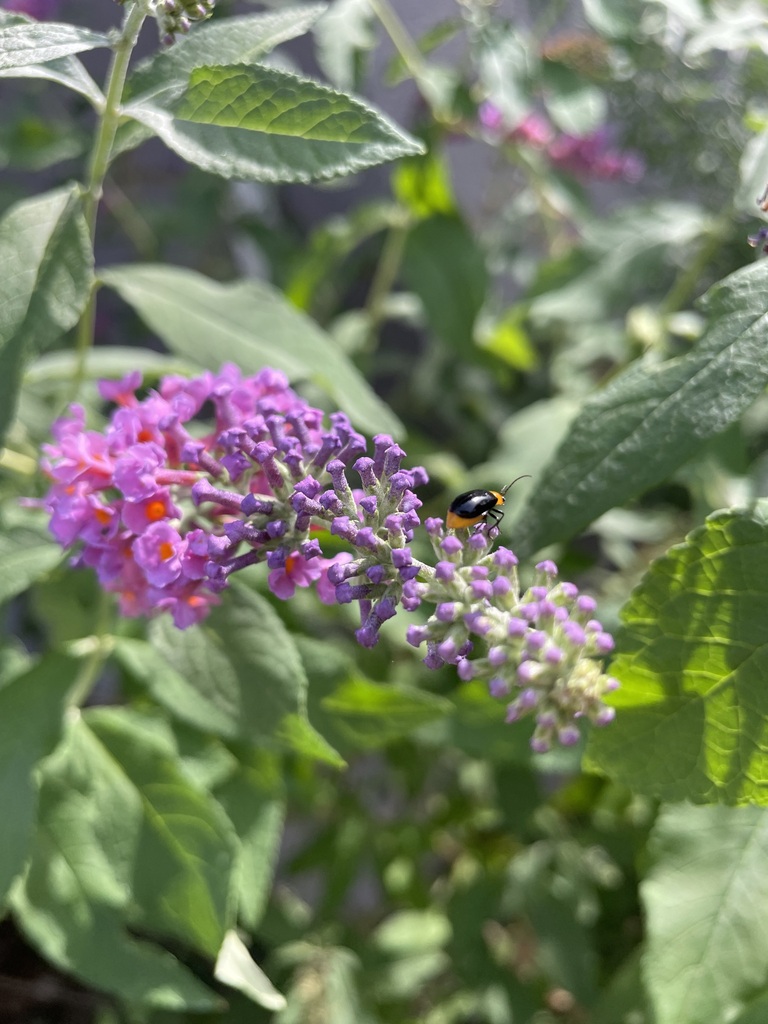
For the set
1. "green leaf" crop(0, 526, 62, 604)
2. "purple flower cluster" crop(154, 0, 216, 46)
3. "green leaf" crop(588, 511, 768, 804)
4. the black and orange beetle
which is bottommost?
"green leaf" crop(0, 526, 62, 604)

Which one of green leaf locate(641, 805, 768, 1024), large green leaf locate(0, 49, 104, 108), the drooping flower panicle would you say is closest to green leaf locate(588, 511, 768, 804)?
the drooping flower panicle

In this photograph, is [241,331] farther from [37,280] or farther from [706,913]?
[706,913]

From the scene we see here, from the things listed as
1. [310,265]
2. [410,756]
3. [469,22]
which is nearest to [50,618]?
[410,756]

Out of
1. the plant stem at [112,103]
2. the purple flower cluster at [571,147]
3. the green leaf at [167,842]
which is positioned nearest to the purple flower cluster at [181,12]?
the plant stem at [112,103]

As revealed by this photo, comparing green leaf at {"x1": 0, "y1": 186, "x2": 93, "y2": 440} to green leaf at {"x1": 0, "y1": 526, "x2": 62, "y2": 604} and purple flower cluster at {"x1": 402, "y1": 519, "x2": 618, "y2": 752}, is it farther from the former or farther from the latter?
purple flower cluster at {"x1": 402, "y1": 519, "x2": 618, "y2": 752}

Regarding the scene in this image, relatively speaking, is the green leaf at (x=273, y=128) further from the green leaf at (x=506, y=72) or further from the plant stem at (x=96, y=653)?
the green leaf at (x=506, y=72)

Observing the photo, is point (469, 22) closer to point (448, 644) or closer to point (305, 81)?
point (305, 81)
